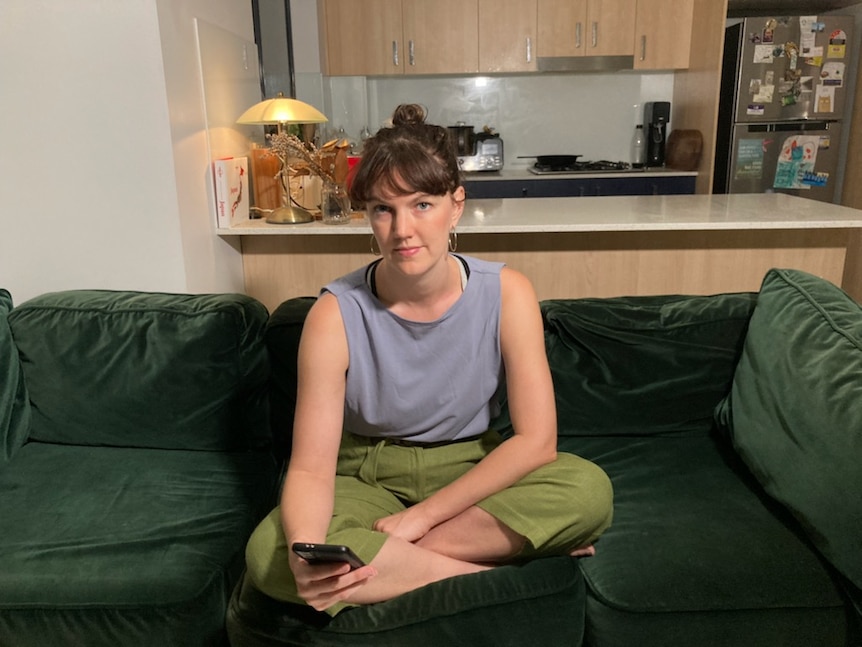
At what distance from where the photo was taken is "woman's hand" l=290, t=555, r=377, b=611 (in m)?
1.04

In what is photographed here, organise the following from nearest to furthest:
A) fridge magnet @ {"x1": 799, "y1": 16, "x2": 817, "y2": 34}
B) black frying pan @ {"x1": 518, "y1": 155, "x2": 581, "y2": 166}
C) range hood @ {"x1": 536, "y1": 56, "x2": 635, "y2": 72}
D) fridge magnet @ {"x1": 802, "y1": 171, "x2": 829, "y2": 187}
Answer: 1. fridge magnet @ {"x1": 799, "y1": 16, "x2": 817, "y2": 34}
2. fridge magnet @ {"x1": 802, "y1": 171, "x2": 829, "y2": 187}
3. range hood @ {"x1": 536, "y1": 56, "x2": 635, "y2": 72}
4. black frying pan @ {"x1": 518, "y1": 155, "x2": 581, "y2": 166}

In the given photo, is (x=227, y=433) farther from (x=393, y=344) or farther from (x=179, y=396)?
(x=393, y=344)

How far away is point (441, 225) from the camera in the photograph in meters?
1.23

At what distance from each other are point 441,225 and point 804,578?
855mm

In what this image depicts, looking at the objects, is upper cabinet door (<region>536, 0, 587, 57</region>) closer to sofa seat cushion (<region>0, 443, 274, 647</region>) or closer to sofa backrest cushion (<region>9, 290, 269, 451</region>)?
sofa backrest cushion (<region>9, 290, 269, 451</region>)

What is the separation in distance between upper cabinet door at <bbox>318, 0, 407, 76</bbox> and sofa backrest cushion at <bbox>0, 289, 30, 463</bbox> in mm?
3242

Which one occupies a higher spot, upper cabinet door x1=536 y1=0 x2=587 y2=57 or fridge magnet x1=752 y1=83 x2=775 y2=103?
upper cabinet door x1=536 y1=0 x2=587 y2=57

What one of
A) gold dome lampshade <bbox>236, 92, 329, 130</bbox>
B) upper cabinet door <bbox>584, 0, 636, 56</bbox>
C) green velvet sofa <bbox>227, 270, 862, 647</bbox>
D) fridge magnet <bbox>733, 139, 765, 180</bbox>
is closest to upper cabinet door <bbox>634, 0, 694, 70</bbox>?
upper cabinet door <bbox>584, 0, 636, 56</bbox>

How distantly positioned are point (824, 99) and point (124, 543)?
445 cm

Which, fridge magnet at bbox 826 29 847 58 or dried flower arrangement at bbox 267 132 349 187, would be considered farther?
fridge magnet at bbox 826 29 847 58

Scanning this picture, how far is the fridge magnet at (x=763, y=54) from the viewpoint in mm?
4156

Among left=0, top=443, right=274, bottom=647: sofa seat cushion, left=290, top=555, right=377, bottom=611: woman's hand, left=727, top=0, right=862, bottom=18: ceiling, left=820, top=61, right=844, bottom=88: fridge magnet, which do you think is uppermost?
left=727, top=0, right=862, bottom=18: ceiling

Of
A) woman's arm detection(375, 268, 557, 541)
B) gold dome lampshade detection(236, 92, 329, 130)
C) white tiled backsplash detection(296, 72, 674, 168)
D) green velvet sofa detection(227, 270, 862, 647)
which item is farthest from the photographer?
white tiled backsplash detection(296, 72, 674, 168)

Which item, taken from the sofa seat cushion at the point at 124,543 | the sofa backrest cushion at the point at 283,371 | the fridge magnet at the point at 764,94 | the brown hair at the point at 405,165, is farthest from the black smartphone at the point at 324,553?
the fridge magnet at the point at 764,94
